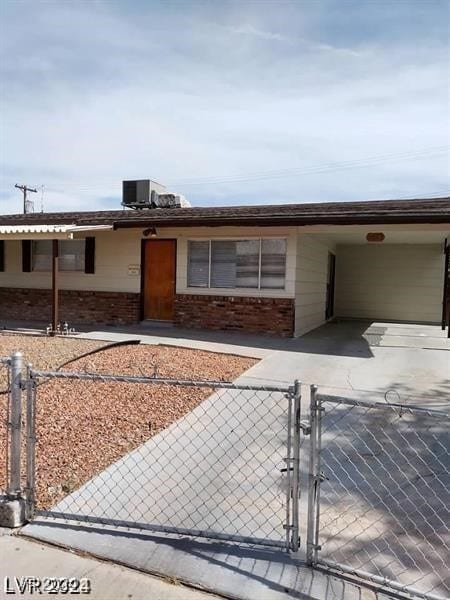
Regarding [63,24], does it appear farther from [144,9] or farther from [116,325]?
[116,325]

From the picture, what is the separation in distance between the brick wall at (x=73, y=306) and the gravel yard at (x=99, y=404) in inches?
139

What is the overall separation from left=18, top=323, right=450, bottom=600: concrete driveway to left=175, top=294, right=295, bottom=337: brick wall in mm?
4070

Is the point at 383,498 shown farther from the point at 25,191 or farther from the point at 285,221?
the point at 25,191

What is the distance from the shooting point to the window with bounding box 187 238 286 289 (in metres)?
11.4

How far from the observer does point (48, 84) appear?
37.7 feet

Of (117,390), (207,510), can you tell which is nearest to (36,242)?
(117,390)

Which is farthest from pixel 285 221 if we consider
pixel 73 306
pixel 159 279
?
pixel 73 306

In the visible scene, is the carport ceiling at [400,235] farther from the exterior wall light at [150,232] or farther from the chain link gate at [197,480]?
the chain link gate at [197,480]

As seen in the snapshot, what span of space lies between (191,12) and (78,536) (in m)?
8.63

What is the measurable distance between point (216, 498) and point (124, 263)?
10.3 m

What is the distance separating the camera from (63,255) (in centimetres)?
1390

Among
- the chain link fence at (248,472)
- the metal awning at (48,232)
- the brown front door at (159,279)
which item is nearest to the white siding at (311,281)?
the brown front door at (159,279)

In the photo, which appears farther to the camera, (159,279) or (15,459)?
(159,279)

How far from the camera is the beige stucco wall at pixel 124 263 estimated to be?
444 inches
